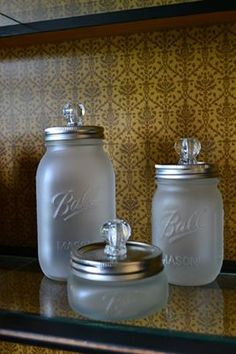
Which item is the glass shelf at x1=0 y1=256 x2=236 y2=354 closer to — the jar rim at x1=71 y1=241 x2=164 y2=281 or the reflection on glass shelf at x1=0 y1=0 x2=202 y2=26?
the jar rim at x1=71 y1=241 x2=164 y2=281

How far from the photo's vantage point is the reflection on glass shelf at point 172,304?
0.35 metres

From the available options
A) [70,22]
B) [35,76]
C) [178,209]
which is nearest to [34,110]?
[35,76]

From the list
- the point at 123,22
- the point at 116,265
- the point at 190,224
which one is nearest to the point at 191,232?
the point at 190,224

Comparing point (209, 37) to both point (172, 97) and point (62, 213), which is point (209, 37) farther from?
point (62, 213)

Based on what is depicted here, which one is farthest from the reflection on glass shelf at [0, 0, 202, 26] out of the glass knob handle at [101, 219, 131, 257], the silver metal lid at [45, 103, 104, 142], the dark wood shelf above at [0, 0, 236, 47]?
the glass knob handle at [101, 219, 131, 257]

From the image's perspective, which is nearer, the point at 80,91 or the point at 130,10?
the point at 130,10

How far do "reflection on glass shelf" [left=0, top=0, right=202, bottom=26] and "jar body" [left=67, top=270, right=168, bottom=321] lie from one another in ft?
0.89

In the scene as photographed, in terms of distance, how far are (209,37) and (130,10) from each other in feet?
0.34

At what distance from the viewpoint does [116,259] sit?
0.37m

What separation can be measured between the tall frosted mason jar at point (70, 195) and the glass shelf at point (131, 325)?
0.14 ft

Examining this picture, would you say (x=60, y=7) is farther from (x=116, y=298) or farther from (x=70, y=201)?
(x=116, y=298)

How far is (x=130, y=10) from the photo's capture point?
46 cm

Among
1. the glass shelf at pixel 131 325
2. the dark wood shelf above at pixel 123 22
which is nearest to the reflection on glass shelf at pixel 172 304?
the glass shelf at pixel 131 325

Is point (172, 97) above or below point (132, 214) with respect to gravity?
above
